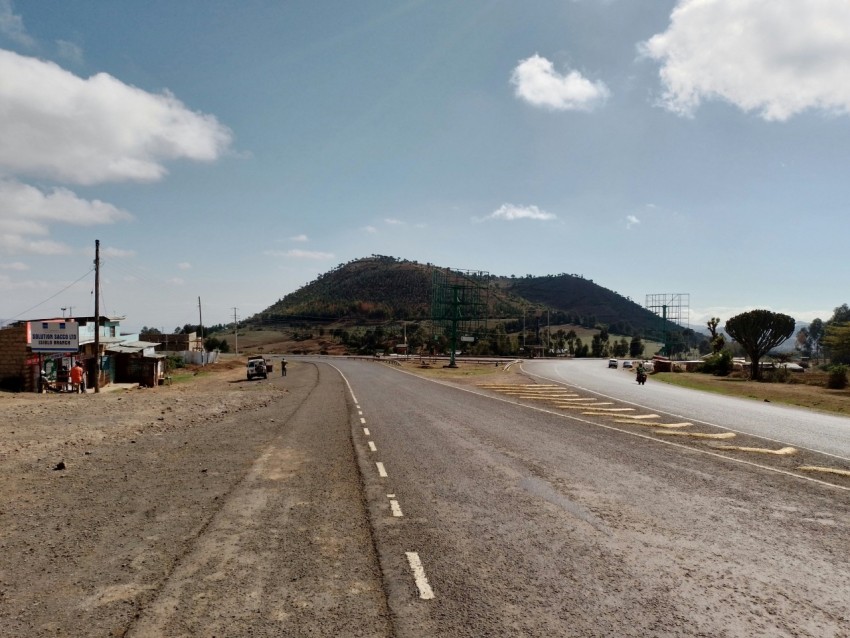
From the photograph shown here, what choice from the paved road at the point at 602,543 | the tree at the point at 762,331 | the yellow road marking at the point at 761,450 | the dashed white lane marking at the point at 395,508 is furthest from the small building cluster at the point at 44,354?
the tree at the point at 762,331

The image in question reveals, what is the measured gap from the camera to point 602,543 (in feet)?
22.7

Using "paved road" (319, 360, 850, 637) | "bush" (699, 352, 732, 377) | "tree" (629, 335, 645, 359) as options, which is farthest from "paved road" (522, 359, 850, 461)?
"tree" (629, 335, 645, 359)

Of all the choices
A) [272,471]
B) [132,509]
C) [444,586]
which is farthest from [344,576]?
[272,471]

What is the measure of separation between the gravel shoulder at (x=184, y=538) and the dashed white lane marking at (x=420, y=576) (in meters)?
0.42

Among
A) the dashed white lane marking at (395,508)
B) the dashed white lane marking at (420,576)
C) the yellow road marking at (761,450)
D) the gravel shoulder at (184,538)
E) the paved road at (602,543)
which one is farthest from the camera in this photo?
the yellow road marking at (761,450)

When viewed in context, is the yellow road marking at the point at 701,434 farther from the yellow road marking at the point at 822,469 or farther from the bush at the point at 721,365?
the bush at the point at 721,365

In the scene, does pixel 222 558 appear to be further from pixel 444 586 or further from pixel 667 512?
pixel 667 512

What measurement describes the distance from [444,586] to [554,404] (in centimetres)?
2080

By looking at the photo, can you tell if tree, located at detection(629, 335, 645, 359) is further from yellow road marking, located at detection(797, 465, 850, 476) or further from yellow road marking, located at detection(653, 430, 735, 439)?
yellow road marking, located at detection(797, 465, 850, 476)

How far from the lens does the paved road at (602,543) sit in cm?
503

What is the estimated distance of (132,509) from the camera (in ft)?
26.8

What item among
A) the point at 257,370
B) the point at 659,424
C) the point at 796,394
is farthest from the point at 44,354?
the point at 796,394

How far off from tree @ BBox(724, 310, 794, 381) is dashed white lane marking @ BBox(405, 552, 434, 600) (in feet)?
190

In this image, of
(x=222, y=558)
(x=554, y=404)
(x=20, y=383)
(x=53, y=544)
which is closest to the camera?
(x=222, y=558)
